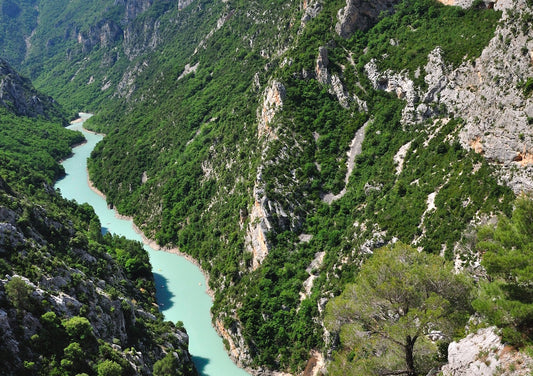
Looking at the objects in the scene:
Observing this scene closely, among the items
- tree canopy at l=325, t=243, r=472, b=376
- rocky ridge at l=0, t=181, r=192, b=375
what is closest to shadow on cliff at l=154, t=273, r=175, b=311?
rocky ridge at l=0, t=181, r=192, b=375

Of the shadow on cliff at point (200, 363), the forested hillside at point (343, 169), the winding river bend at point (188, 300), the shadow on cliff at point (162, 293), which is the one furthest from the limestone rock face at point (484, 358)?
the shadow on cliff at point (162, 293)

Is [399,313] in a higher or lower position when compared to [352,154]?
lower

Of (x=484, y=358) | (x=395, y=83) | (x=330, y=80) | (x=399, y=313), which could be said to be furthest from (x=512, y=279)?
(x=330, y=80)

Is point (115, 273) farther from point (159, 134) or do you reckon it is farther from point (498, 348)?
point (159, 134)

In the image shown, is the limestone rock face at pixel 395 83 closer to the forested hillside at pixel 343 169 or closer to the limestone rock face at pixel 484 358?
the forested hillside at pixel 343 169

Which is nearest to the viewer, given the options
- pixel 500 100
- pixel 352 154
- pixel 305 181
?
pixel 500 100

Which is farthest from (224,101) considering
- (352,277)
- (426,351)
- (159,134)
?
(426,351)

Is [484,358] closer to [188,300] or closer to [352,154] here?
[352,154]
